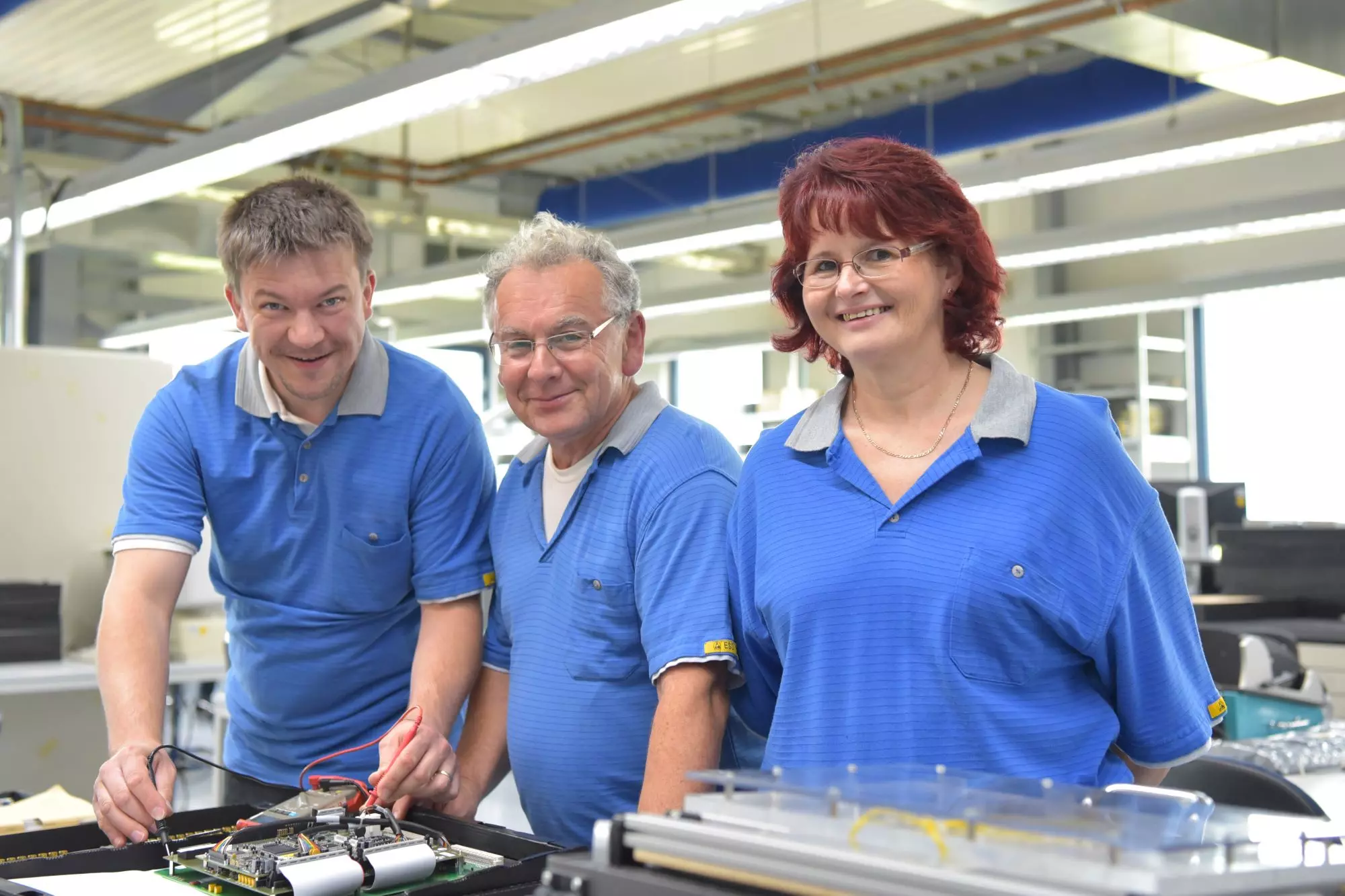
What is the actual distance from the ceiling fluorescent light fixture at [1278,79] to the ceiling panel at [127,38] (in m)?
3.54

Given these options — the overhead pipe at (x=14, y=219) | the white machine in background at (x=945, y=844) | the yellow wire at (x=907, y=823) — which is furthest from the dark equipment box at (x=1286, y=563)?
the overhead pipe at (x=14, y=219)

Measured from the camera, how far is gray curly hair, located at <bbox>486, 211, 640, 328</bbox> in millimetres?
1472

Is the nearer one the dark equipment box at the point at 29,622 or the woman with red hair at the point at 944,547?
the woman with red hair at the point at 944,547

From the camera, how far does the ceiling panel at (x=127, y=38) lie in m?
5.03

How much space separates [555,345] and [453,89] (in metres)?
2.44

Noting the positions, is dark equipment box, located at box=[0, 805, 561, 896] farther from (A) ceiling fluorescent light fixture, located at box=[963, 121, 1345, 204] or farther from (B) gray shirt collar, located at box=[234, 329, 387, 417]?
(A) ceiling fluorescent light fixture, located at box=[963, 121, 1345, 204]

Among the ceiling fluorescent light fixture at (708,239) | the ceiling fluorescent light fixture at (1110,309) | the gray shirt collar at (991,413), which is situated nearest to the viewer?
the gray shirt collar at (991,413)

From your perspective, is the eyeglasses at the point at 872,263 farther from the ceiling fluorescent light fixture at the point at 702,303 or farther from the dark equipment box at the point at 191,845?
the ceiling fluorescent light fixture at the point at 702,303

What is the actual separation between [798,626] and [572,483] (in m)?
0.39

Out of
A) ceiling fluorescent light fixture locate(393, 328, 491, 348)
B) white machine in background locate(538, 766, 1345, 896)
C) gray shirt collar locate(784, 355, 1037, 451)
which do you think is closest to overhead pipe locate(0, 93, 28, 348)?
ceiling fluorescent light fixture locate(393, 328, 491, 348)

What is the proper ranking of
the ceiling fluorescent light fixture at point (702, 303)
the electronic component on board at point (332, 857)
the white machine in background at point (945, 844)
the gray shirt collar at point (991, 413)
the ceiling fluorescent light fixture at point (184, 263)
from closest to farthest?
the white machine in background at point (945, 844) < the electronic component on board at point (332, 857) < the gray shirt collar at point (991, 413) < the ceiling fluorescent light fixture at point (702, 303) < the ceiling fluorescent light fixture at point (184, 263)

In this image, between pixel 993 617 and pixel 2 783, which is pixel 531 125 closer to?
pixel 2 783

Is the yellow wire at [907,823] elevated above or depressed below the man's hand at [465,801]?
above

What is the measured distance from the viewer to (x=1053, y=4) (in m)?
4.70
